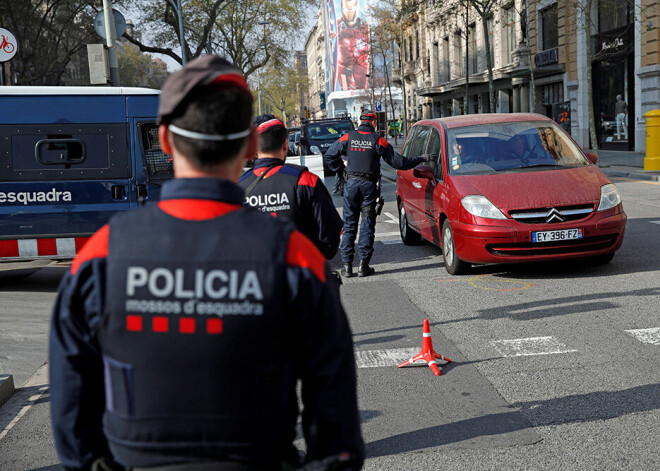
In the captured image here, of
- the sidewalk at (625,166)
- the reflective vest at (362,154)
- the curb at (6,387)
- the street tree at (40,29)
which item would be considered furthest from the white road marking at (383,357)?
the street tree at (40,29)

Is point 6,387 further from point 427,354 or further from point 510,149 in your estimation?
point 510,149

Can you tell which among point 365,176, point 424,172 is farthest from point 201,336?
point 424,172

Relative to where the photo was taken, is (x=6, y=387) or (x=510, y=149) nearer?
(x=6, y=387)

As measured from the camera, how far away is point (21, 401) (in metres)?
5.39

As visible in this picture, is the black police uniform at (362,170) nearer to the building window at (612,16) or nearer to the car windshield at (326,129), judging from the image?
the car windshield at (326,129)

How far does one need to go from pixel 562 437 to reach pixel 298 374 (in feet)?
9.13

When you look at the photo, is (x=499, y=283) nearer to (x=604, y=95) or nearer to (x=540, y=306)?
(x=540, y=306)

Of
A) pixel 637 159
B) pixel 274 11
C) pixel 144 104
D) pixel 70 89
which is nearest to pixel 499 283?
pixel 144 104

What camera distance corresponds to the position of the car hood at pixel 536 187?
8297 millimetres

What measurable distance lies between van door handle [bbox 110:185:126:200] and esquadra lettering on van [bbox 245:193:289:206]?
5.52 meters

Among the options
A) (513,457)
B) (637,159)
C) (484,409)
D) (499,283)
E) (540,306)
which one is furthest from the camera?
(637,159)

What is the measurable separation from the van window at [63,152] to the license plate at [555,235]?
4708 mm

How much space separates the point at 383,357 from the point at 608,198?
12.6 feet

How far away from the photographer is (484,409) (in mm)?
4719
